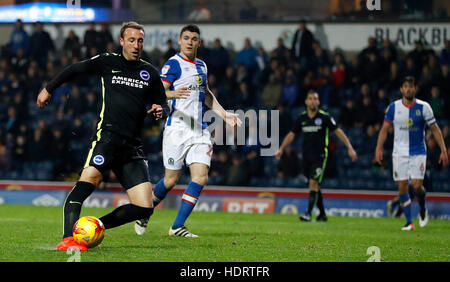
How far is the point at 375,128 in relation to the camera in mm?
21109

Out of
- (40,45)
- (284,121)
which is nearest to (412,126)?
(284,121)

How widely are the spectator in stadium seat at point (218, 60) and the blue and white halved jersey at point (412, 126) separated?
1011cm

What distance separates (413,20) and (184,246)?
648 inches

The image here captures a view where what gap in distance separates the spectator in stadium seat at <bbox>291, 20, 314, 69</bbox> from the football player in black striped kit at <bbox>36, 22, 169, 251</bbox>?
1451cm

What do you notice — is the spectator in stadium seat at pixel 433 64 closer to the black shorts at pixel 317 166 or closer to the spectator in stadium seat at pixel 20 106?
the black shorts at pixel 317 166

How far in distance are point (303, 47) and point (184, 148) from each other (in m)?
12.7

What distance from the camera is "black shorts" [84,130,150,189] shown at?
854cm

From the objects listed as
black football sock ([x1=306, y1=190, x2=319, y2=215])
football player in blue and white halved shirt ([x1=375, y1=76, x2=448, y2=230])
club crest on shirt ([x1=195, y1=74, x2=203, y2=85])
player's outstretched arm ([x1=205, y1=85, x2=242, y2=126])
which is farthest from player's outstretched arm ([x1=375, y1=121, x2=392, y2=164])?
club crest on shirt ([x1=195, y1=74, x2=203, y2=85])

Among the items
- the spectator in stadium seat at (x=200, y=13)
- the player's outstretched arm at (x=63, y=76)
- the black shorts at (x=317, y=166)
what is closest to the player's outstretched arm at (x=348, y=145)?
the black shorts at (x=317, y=166)

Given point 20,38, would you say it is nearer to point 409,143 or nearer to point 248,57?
point 248,57

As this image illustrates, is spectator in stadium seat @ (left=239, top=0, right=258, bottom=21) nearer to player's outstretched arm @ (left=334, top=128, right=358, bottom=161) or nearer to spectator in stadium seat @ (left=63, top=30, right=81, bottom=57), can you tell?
spectator in stadium seat @ (left=63, top=30, right=81, bottom=57)

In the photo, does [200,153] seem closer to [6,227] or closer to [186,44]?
[186,44]

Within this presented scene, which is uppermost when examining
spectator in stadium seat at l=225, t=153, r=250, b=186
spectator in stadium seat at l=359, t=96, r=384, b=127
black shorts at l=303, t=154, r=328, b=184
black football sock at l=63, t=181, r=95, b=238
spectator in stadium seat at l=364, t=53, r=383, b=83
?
spectator in stadium seat at l=364, t=53, r=383, b=83
